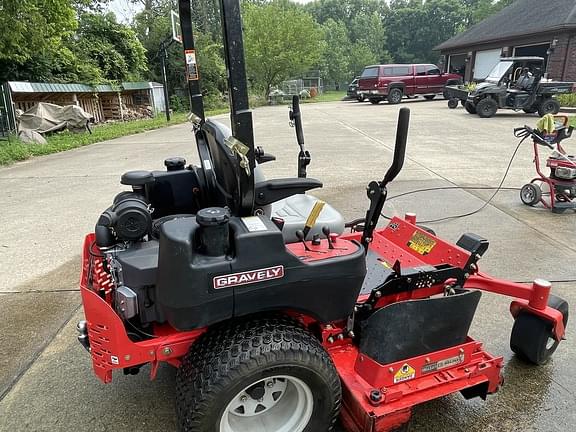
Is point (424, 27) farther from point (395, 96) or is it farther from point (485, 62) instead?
point (395, 96)

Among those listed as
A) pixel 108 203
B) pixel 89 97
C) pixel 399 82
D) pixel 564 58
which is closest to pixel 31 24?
pixel 89 97

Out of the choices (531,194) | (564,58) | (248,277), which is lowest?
(531,194)

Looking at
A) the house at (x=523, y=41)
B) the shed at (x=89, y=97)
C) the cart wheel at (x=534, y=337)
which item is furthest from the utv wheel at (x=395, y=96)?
the cart wheel at (x=534, y=337)

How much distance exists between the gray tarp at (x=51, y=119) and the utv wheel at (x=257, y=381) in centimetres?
1327

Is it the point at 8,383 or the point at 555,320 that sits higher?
the point at 555,320

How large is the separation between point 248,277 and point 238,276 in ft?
0.12

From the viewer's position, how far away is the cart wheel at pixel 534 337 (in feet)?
7.86

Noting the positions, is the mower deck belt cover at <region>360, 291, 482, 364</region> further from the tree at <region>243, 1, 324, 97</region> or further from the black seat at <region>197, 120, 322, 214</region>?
the tree at <region>243, 1, 324, 97</region>

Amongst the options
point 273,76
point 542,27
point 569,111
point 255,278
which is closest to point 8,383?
point 255,278

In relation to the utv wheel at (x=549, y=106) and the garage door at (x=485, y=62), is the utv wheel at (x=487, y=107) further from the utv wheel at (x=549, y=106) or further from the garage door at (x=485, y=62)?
the garage door at (x=485, y=62)

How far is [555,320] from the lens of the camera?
2.35 meters

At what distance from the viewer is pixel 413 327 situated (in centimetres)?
198

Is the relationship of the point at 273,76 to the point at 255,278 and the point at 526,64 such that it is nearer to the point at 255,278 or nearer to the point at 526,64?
the point at 526,64

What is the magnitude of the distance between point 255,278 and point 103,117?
1993 cm
